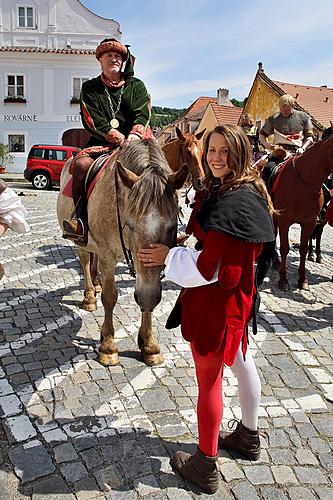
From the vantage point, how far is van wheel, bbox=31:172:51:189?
19688 millimetres

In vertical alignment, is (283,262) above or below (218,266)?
below

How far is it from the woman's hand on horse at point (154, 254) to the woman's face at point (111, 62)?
7.85 feet

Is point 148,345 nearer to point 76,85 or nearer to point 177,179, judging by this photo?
point 177,179

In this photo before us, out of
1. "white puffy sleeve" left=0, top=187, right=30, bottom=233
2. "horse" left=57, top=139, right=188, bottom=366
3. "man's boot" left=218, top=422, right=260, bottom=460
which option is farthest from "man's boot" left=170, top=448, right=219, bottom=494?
"white puffy sleeve" left=0, top=187, right=30, bottom=233

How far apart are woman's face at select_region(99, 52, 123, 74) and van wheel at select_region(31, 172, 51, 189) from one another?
53.2ft

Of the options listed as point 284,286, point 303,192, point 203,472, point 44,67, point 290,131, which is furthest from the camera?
point 44,67

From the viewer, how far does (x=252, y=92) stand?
29719 millimetres

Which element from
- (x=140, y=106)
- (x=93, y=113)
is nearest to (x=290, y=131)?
(x=140, y=106)

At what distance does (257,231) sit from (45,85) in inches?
1050

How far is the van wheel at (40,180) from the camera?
19688mm

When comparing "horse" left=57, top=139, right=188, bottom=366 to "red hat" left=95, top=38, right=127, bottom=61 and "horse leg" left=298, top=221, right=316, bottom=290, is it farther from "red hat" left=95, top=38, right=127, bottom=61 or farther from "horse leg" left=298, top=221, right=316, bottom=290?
"horse leg" left=298, top=221, right=316, bottom=290

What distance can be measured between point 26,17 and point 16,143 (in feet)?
24.5

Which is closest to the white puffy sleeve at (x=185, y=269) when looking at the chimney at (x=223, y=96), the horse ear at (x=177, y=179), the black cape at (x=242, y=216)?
the black cape at (x=242, y=216)

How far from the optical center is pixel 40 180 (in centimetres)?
1972
